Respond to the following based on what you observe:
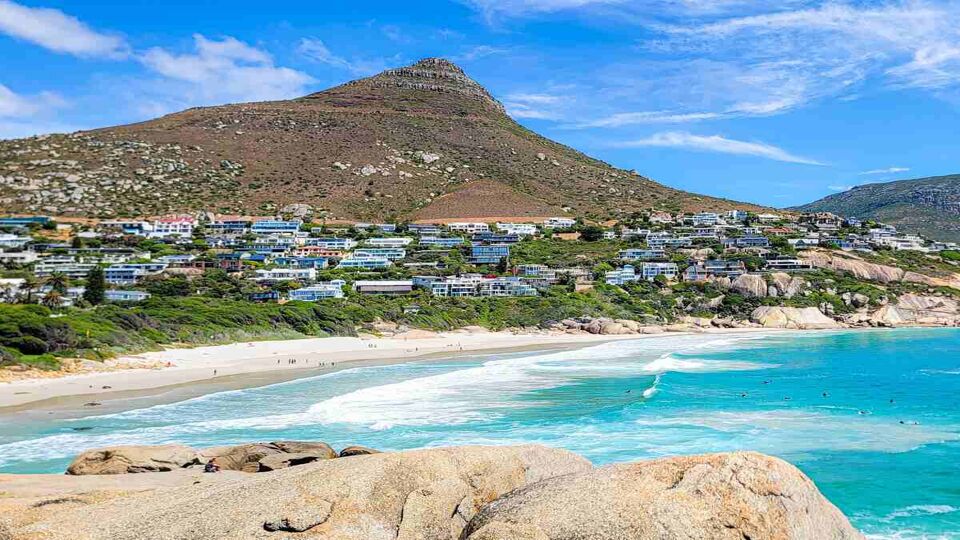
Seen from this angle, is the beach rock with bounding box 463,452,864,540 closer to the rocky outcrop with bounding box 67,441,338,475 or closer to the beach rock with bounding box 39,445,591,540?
the beach rock with bounding box 39,445,591,540

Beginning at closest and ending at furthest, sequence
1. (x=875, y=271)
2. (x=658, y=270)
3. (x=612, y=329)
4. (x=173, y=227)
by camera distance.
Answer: (x=612, y=329)
(x=658, y=270)
(x=875, y=271)
(x=173, y=227)

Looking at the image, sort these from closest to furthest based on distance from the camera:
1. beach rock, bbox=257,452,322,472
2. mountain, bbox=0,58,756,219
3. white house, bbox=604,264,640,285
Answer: beach rock, bbox=257,452,322,472, white house, bbox=604,264,640,285, mountain, bbox=0,58,756,219

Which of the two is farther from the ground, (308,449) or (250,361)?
(308,449)

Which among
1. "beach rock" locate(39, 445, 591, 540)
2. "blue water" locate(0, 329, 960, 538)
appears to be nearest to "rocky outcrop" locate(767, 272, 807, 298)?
"blue water" locate(0, 329, 960, 538)

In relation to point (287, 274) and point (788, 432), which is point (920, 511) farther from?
point (287, 274)

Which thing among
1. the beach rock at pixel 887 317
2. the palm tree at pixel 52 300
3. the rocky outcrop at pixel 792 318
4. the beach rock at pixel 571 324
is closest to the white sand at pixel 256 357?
the beach rock at pixel 571 324

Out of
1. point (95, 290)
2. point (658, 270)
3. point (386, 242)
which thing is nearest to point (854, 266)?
point (658, 270)

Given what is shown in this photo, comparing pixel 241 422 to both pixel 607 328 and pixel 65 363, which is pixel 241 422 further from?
pixel 607 328
